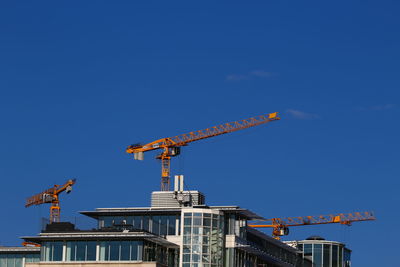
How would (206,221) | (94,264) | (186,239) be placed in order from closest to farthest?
(94,264), (186,239), (206,221)

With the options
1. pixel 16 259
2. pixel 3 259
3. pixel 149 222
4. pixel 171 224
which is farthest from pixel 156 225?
pixel 3 259

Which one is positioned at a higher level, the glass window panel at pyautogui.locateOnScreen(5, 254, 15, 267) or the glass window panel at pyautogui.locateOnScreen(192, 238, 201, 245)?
the glass window panel at pyautogui.locateOnScreen(192, 238, 201, 245)

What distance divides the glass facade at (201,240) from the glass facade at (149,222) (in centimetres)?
363

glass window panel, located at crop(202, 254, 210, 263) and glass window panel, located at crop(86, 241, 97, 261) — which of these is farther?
glass window panel, located at crop(202, 254, 210, 263)

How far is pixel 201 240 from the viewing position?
152375mm

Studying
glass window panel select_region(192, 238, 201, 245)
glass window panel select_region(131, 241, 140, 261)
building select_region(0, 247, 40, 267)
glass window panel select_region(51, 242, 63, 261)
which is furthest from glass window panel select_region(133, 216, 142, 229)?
building select_region(0, 247, 40, 267)

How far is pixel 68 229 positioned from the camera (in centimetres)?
15150

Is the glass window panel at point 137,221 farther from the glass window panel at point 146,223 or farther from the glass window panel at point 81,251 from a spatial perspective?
the glass window panel at point 81,251

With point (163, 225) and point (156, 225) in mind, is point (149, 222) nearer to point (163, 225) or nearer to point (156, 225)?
point (156, 225)

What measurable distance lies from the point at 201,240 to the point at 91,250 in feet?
45.5

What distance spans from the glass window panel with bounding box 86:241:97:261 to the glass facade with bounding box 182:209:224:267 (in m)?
11.5

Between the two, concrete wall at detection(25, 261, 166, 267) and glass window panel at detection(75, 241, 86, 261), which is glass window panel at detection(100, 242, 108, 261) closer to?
concrete wall at detection(25, 261, 166, 267)

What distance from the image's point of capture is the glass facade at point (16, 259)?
159125mm

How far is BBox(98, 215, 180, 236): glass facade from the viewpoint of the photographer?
512 feet
